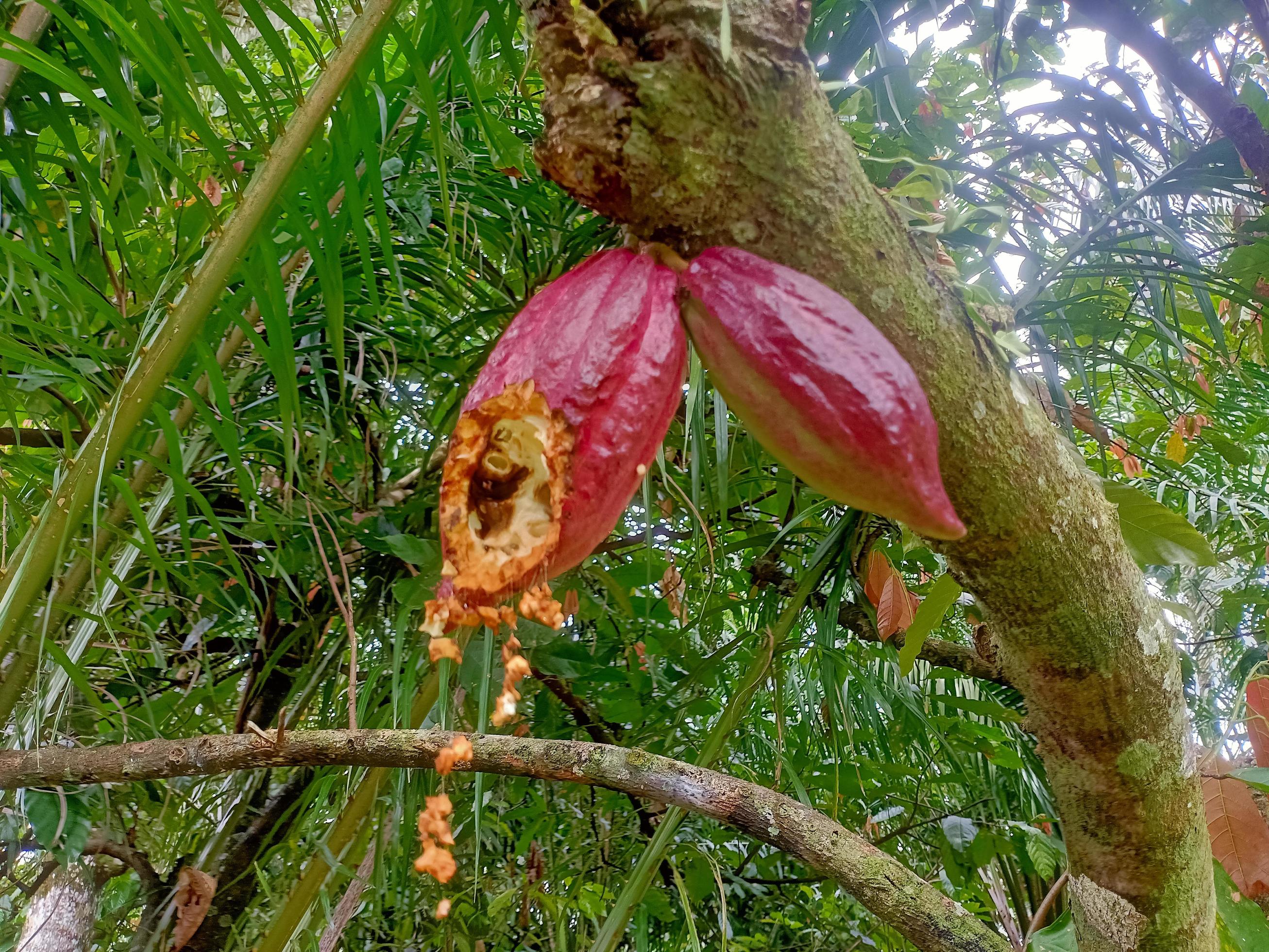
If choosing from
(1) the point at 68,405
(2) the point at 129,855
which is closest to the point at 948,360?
(1) the point at 68,405

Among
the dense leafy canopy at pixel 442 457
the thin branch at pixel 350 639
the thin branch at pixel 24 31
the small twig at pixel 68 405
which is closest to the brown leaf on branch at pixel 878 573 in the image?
the dense leafy canopy at pixel 442 457

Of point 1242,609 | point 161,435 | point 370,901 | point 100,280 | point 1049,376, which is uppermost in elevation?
point 1242,609

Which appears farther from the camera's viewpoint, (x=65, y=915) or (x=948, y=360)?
(x=65, y=915)

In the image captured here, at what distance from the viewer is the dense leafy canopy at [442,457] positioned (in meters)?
0.58

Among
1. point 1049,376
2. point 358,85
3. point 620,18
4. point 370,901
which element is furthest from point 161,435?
point 1049,376

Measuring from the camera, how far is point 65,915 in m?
1.19

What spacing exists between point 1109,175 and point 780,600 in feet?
1.99

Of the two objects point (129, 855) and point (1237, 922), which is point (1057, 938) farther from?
point (129, 855)

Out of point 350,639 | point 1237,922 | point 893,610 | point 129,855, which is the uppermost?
point 893,610

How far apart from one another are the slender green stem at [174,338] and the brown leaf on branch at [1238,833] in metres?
0.79

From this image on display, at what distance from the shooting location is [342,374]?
2.05 ft

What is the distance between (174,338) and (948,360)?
51 centimetres

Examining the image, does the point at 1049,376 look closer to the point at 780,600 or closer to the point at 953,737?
the point at 780,600

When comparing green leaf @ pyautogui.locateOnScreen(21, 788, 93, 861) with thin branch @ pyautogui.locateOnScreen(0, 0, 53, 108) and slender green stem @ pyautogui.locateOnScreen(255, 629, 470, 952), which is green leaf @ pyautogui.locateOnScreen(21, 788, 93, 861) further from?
thin branch @ pyautogui.locateOnScreen(0, 0, 53, 108)
